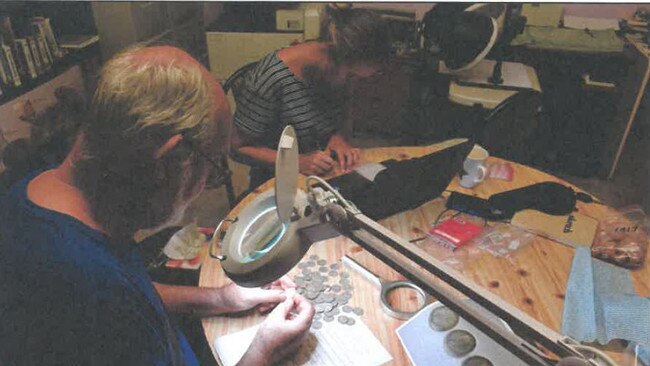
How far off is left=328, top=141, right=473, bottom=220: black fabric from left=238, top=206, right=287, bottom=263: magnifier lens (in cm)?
48

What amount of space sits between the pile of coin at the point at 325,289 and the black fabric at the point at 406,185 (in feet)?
0.68

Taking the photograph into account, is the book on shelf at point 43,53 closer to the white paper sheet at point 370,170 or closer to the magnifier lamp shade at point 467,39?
the white paper sheet at point 370,170

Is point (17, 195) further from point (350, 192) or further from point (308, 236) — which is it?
point (350, 192)

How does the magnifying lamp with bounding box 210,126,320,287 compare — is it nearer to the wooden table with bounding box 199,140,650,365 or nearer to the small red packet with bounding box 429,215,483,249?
the wooden table with bounding box 199,140,650,365

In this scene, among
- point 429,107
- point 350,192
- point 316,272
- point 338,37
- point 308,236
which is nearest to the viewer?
point 308,236

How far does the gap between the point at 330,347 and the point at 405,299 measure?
7.5 inches

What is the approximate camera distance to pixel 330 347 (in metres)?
0.86

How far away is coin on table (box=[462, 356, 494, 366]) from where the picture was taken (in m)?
0.81

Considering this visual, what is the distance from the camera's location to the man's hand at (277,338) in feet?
2.68

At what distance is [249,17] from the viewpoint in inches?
47.5

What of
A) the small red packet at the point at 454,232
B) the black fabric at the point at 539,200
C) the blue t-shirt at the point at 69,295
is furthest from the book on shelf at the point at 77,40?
the black fabric at the point at 539,200

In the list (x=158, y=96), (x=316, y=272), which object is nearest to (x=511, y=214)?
(x=316, y=272)

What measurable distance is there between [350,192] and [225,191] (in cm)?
34

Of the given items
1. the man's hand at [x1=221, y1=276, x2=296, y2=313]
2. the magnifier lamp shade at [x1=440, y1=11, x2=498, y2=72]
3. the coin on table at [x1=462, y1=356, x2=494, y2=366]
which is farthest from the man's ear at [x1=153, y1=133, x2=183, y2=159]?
the magnifier lamp shade at [x1=440, y1=11, x2=498, y2=72]
